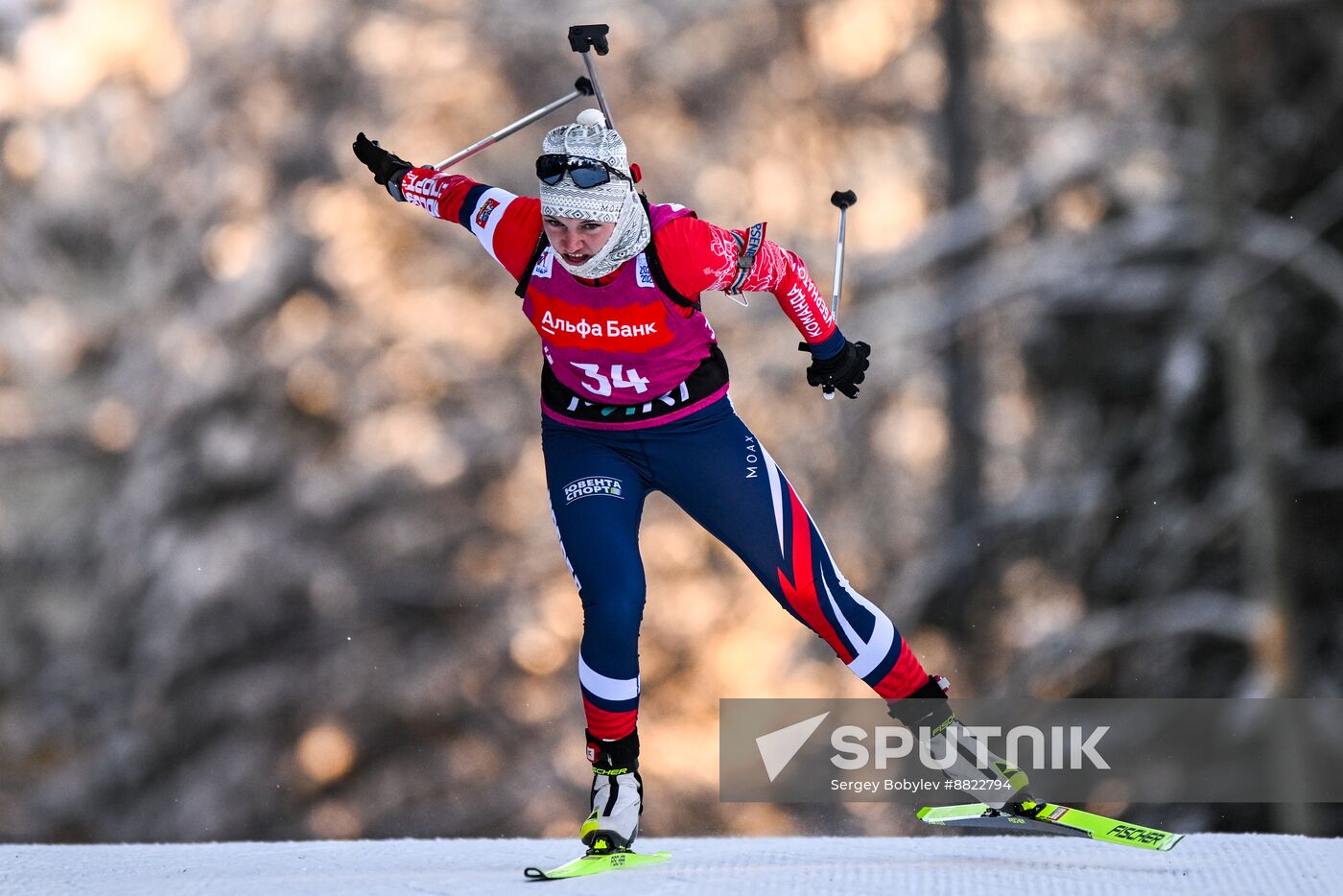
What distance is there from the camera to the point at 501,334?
40.0 feet

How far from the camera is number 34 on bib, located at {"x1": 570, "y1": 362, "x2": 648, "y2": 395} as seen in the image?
373 cm

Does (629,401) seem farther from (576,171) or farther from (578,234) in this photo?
(576,171)

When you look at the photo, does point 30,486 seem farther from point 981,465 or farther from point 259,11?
point 981,465

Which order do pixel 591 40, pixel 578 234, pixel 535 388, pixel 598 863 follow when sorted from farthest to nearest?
pixel 535 388, pixel 591 40, pixel 598 863, pixel 578 234

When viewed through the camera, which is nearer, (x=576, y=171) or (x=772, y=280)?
(x=576, y=171)

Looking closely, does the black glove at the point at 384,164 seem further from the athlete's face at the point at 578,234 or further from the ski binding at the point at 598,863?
the ski binding at the point at 598,863

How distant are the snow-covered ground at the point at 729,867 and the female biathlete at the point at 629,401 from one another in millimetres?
348

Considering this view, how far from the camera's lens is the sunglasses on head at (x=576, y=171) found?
351cm

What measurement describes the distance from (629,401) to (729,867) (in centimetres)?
114

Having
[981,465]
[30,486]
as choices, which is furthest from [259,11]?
[981,465]

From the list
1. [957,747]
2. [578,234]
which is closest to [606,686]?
[957,747]

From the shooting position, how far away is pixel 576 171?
352 centimetres

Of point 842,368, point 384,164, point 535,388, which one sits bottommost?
point 842,368

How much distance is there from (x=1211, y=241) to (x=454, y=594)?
6172mm
